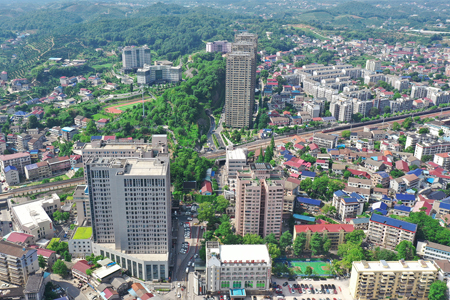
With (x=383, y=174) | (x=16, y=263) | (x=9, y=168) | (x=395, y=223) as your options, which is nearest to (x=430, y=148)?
(x=383, y=174)

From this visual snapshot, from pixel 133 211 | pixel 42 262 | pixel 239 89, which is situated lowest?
pixel 42 262

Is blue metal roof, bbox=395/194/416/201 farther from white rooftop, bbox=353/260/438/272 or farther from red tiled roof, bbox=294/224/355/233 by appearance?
white rooftop, bbox=353/260/438/272

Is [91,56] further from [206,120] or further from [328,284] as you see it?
[328,284]

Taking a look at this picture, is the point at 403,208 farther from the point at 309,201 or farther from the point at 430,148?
the point at 430,148

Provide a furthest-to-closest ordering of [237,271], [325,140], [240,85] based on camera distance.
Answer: [240,85], [325,140], [237,271]

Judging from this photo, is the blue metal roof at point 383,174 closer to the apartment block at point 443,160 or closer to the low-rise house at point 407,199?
the low-rise house at point 407,199

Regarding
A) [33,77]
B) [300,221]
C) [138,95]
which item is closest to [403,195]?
[300,221]

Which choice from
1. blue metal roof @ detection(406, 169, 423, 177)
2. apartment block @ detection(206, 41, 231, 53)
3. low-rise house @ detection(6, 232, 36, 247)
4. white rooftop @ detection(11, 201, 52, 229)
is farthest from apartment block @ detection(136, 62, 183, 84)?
low-rise house @ detection(6, 232, 36, 247)

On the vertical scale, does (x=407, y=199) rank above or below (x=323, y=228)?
below
